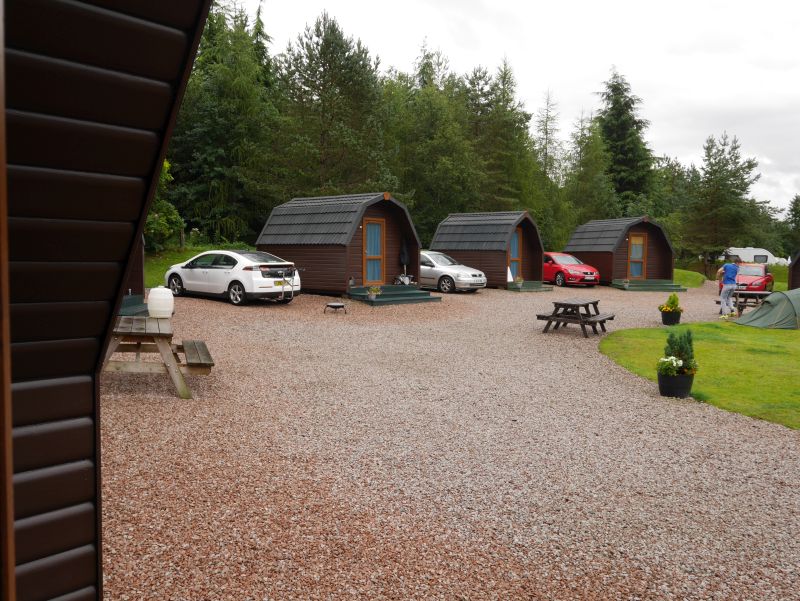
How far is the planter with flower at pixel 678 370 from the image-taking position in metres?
9.24

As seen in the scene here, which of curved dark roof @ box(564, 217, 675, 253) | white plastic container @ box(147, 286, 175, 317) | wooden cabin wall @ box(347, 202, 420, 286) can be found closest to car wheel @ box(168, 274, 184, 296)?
wooden cabin wall @ box(347, 202, 420, 286)

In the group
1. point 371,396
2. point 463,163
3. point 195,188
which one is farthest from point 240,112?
point 371,396

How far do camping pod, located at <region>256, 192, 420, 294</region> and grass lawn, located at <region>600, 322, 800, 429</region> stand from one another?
9.14 meters

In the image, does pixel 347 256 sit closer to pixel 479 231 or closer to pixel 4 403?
pixel 479 231

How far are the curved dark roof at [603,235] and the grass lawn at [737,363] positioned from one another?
14549 mm

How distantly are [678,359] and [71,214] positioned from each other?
339 inches

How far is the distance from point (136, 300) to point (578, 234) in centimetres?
2494

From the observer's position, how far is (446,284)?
25.5 metres

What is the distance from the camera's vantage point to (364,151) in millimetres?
33812

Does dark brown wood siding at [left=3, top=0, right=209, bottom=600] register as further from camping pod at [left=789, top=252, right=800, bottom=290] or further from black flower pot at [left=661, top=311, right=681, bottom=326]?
camping pod at [left=789, top=252, right=800, bottom=290]

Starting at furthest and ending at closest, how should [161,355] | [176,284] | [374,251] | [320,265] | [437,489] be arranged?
[374,251] → [320,265] → [176,284] → [161,355] → [437,489]

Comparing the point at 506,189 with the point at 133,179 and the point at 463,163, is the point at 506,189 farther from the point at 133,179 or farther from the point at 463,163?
the point at 133,179

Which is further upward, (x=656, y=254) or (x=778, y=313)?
(x=656, y=254)

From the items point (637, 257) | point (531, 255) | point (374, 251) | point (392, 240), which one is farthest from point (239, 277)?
point (637, 257)
